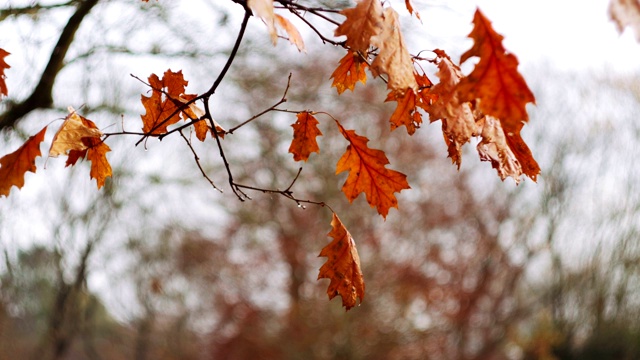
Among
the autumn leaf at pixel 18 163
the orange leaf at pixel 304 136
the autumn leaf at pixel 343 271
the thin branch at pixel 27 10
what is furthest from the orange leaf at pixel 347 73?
the thin branch at pixel 27 10

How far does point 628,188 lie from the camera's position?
48.9 feet

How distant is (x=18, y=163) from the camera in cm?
195

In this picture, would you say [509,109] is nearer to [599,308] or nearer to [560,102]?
[599,308]

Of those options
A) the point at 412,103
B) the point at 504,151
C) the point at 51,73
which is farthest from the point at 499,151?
the point at 51,73

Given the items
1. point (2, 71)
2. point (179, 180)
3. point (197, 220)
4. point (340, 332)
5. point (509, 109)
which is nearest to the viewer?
point (509, 109)

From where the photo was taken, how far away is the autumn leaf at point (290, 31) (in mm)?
1451

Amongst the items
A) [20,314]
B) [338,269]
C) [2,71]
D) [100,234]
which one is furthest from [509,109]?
[20,314]

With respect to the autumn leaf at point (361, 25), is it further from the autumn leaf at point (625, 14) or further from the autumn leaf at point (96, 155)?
the autumn leaf at point (96, 155)

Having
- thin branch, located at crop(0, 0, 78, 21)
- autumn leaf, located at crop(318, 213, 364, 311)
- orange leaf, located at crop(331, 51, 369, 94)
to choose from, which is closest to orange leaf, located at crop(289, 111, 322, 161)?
orange leaf, located at crop(331, 51, 369, 94)

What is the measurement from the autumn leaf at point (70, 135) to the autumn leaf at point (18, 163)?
236 millimetres

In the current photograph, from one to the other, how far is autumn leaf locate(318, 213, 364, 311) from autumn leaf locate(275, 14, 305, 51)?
1.67 ft

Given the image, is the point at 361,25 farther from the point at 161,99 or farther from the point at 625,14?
the point at 161,99

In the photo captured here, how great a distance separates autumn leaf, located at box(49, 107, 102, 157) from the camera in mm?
1697

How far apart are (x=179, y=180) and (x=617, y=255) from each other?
31.8 ft
